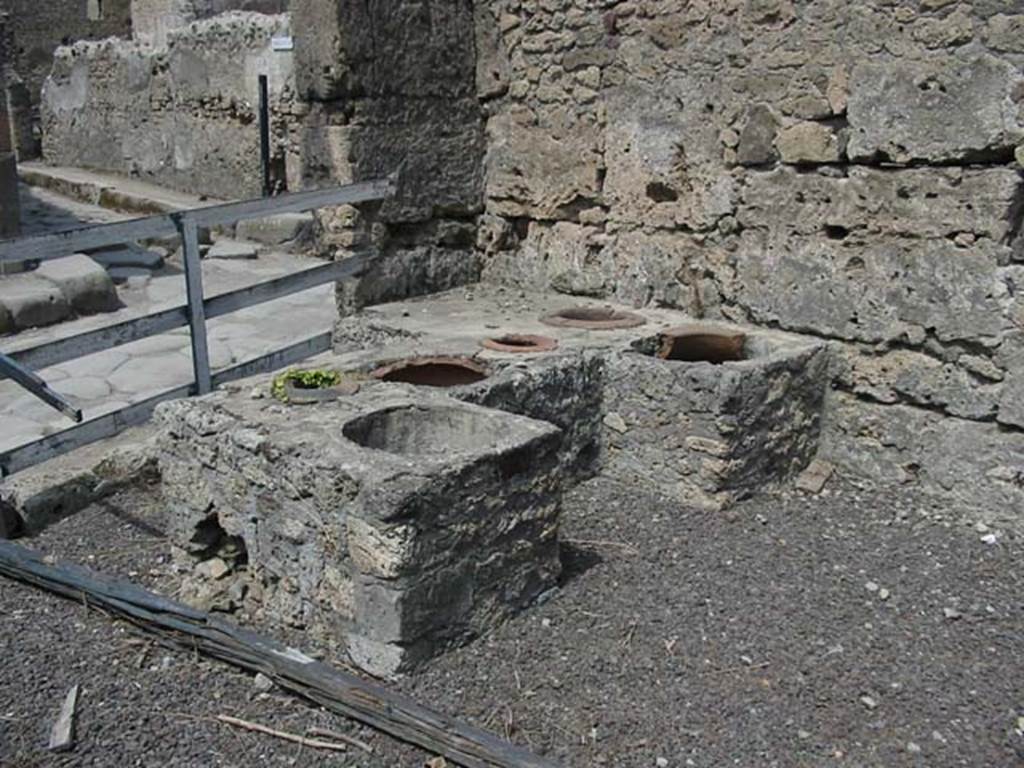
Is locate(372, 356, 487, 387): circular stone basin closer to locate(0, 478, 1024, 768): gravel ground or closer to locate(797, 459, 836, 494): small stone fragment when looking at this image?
locate(0, 478, 1024, 768): gravel ground

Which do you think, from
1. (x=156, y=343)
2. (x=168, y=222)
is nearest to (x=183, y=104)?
(x=156, y=343)

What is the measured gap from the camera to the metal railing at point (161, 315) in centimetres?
422

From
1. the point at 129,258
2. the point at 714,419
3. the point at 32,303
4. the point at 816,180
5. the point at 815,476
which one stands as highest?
the point at 816,180

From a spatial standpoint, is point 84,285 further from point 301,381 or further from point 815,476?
point 815,476

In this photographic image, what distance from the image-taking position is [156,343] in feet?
22.4

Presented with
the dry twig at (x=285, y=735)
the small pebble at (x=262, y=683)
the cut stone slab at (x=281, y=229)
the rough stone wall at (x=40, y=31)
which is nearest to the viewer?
the dry twig at (x=285, y=735)

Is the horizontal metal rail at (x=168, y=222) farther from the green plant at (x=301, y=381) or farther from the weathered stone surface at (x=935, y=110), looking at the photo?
the weathered stone surface at (x=935, y=110)

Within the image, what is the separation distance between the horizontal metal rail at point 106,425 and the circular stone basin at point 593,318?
1406mm

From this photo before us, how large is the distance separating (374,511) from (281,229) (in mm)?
7815

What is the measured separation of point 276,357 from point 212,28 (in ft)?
25.8

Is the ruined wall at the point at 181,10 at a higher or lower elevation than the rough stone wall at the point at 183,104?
higher

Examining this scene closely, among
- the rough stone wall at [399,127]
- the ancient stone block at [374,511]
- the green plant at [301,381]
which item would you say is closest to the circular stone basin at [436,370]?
Result: the green plant at [301,381]

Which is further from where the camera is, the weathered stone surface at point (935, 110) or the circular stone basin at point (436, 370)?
the circular stone basin at point (436, 370)

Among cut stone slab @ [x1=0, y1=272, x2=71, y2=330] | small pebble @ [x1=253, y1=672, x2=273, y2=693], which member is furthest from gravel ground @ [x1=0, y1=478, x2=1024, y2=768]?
cut stone slab @ [x1=0, y1=272, x2=71, y2=330]
